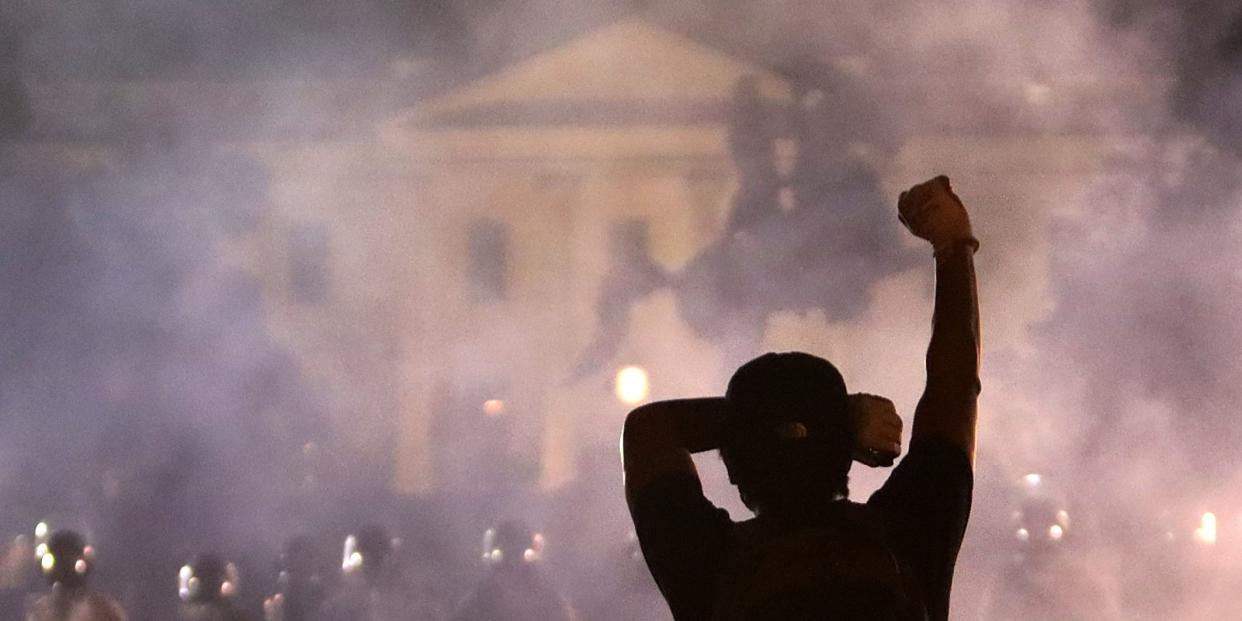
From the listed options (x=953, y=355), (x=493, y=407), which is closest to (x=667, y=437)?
(x=953, y=355)

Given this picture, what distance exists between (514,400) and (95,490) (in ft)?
22.0

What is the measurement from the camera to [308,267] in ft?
63.1

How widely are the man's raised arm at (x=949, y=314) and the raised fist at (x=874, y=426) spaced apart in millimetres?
61

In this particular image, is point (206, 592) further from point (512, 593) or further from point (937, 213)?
point (937, 213)

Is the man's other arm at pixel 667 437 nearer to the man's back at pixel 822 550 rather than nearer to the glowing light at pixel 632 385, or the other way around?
the man's back at pixel 822 550

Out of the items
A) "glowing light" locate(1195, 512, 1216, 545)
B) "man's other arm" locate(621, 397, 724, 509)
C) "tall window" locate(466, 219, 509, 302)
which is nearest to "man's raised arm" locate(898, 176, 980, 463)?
"man's other arm" locate(621, 397, 724, 509)

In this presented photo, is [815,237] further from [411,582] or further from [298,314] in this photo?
[411,582]

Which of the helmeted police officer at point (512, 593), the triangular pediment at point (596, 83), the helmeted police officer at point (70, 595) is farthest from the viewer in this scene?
the triangular pediment at point (596, 83)

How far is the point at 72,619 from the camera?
4637 mm

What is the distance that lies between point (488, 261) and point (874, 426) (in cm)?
1823

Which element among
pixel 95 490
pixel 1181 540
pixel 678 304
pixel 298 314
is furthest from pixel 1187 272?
pixel 298 314

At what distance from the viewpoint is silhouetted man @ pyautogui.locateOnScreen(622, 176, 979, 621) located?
1.34 metres

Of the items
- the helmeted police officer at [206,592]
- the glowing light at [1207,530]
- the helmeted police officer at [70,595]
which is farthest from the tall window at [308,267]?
the helmeted police officer at [70,595]

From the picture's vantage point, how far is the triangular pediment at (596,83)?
1970 cm
